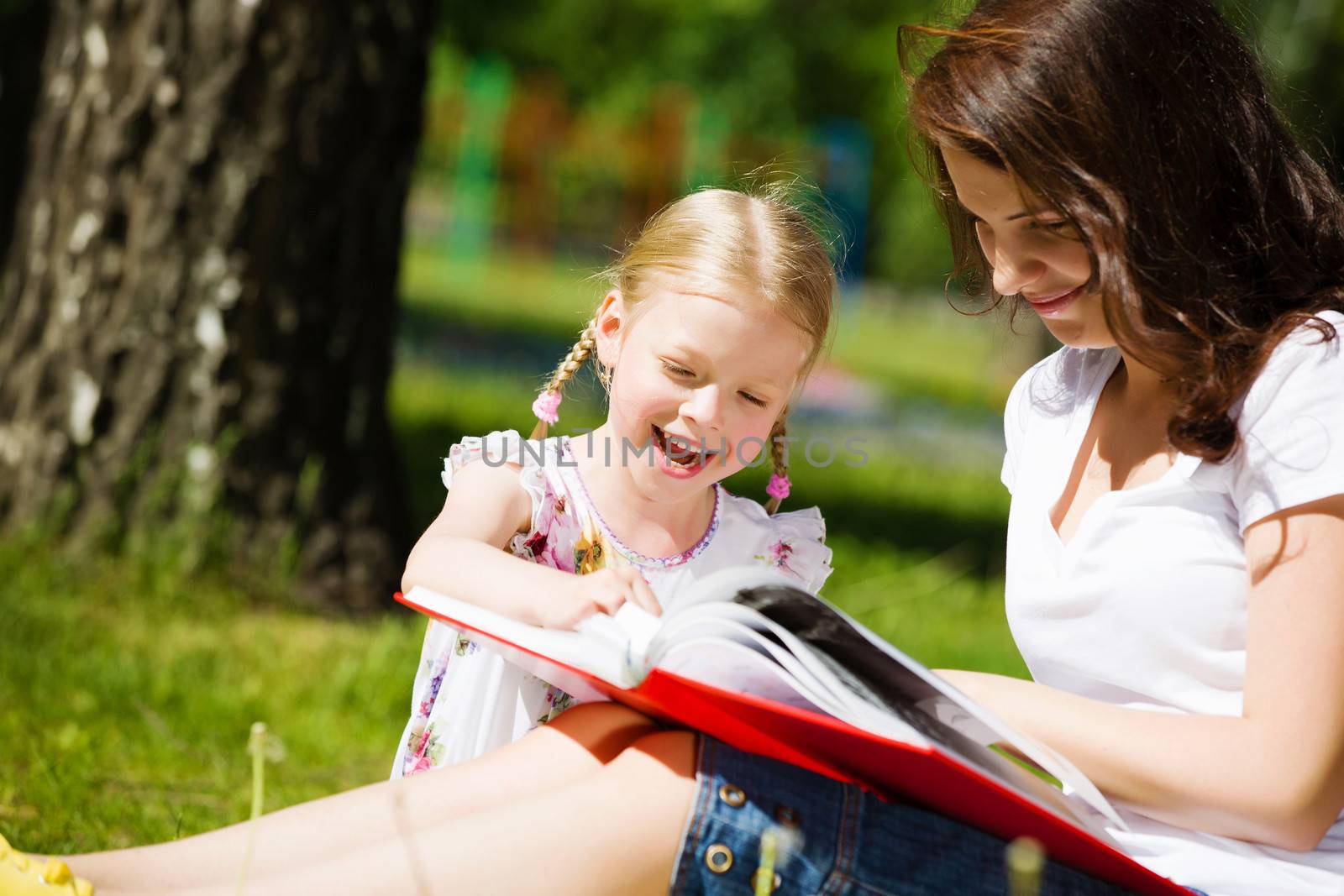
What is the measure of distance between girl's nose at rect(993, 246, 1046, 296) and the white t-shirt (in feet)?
0.93

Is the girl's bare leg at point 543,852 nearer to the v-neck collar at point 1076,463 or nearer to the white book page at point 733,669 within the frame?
the white book page at point 733,669

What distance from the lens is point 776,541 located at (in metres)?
2.42

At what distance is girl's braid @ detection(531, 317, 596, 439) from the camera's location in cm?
232

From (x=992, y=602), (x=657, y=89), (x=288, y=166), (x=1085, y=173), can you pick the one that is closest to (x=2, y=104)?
(x=288, y=166)

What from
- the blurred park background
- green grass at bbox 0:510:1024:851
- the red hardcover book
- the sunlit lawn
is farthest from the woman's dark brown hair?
green grass at bbox 0:510:1024:851

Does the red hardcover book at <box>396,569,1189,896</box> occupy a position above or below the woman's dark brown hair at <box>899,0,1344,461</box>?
below

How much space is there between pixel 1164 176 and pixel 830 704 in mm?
768

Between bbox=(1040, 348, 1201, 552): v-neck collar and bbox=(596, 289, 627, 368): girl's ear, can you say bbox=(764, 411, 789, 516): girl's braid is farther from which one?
bbox=(1040, 348, 1201, 552): v-neck collar

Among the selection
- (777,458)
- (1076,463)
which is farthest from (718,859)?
(777,458)

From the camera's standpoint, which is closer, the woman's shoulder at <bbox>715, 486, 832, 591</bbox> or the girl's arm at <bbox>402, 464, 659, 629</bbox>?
the girl's arm at <bbox>402, 464, 659, 629</bbox>

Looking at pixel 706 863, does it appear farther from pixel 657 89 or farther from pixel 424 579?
pixel 657 89

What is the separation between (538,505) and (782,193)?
2.12 feet

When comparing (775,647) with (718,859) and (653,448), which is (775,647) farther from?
(653,448)

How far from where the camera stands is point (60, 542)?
3.98m
